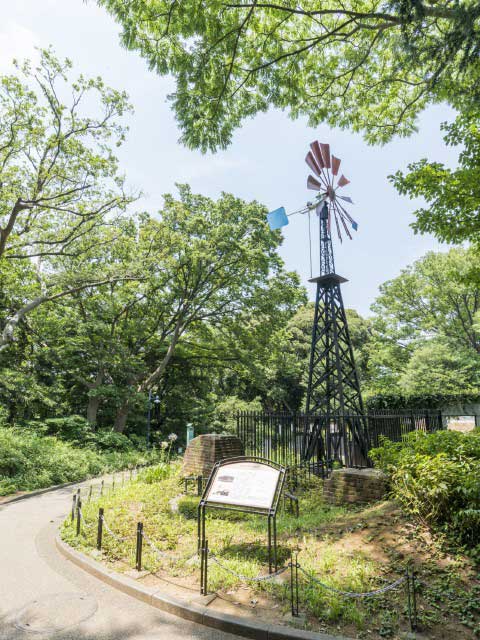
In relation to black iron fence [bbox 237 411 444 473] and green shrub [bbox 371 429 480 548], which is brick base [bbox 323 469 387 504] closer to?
green shrub [bbox 371 429 480 548]

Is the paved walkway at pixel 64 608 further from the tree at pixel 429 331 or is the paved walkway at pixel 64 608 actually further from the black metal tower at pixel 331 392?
the tree at pixel 429 331

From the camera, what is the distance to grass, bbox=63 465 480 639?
4117mm

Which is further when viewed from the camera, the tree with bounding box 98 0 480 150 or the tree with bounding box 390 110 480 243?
the tree with bounding box 390 110 480 243

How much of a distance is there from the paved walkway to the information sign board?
1.75 metres

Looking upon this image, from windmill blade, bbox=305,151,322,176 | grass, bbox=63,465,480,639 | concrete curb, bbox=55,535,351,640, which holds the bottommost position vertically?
concrete curb, bbox=55,535,351,640

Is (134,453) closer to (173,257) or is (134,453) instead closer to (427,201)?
(173,257)

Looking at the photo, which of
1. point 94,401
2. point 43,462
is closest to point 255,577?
point 43,462

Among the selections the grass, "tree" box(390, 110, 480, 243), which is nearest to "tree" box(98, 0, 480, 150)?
"tree" box(390, 110, 480, 243)

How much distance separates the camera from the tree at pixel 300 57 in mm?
5543

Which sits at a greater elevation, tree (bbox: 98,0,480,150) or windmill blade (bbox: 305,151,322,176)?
windmill blade (bbox: 305,151,322,176)

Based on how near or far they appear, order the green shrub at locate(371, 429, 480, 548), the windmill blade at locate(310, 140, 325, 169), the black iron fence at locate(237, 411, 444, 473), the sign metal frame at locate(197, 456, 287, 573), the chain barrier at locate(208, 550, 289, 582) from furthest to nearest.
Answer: the windmill blade at locate(310, 140, 325, 169) < the black iron fence at locate(237, 411, 444, 473) < the sign metal frame at locate(197, 456, 287, 573) < the green shrub at locate(371, 429, 480, 548) < the chain barrier at locate(208, 550, 289, 582)

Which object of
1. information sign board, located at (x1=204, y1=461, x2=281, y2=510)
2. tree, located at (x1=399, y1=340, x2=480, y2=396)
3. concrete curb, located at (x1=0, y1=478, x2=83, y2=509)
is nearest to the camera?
information sign board, located at (x1=204, y1=461, x2=281, y2=510)

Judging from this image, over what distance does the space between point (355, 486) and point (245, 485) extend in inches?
118

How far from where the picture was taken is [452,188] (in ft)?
29.0
